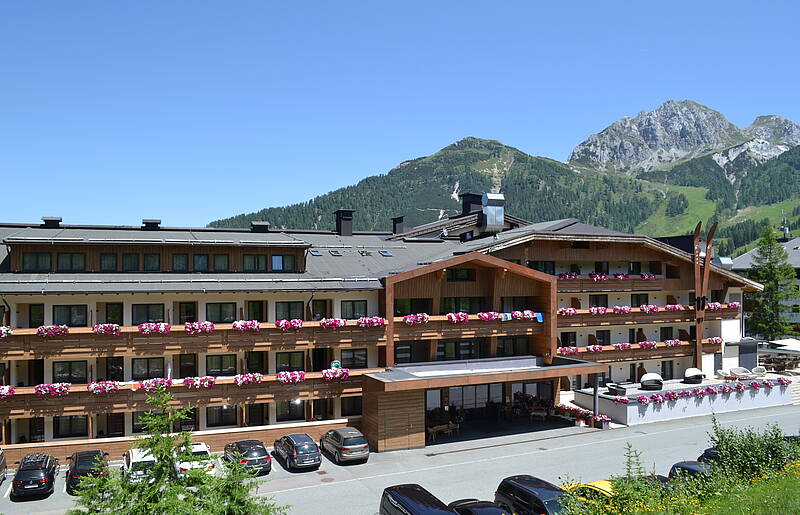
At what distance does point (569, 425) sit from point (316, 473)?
18812mm

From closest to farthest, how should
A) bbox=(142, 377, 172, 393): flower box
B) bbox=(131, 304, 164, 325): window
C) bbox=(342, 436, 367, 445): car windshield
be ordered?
bbox=(342, 436, 367, 445): car windshield < bbox=(142, 377, 172, 393): flower box < bbox=(131, 304, 164, 325): window

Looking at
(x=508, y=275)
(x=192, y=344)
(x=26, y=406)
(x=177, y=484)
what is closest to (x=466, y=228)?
(x=508, y=275)

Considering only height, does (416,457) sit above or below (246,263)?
below

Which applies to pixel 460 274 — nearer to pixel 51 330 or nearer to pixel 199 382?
pixel 199 382

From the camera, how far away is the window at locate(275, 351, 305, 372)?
39812 mm

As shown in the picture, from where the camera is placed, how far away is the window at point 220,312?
38531 mm

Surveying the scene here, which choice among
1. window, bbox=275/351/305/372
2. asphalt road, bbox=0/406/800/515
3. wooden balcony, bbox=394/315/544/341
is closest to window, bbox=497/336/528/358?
wooden balcony, bbox=394/315/544/341

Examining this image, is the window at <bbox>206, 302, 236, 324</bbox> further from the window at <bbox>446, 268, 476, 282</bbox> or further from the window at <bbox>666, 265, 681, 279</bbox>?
the window at <bbox>666, 265, 681, 279</bbox>

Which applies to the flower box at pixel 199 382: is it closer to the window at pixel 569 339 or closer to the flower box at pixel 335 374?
the flower box at pixel 335 374

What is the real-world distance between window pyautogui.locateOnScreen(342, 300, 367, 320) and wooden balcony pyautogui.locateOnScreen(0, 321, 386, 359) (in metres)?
1.46

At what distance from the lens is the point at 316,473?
33125 mm

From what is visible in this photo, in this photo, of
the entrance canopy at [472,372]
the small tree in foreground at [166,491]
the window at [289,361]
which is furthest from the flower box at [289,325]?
the small tree in foreground at [166,491]

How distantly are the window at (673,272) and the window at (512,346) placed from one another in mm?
16740

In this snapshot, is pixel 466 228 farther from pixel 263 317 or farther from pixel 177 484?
pixel 177 484
